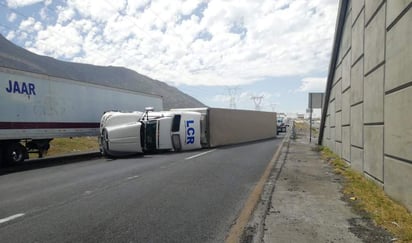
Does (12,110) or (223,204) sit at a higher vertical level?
(12,110)

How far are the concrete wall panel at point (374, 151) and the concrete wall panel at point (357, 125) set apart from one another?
57 centimetres

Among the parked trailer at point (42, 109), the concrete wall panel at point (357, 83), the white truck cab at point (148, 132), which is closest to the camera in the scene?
the concrete wall panel at point (357, 83)

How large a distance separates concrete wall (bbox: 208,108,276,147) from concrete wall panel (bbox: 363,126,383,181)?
15.9 meters

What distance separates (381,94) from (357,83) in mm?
2852

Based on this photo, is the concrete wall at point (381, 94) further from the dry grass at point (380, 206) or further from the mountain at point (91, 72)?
the mountain at point (91, 72)

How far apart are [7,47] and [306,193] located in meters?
114

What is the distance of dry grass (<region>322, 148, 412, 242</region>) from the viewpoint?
5.25m

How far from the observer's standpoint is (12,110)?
48.3 feet

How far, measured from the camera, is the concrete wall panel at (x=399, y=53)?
604cm

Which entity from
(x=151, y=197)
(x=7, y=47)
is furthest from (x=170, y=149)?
(x=7, y=47)

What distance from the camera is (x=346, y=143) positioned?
485 inches

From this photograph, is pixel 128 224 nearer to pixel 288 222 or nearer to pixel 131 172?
pixel 288 222

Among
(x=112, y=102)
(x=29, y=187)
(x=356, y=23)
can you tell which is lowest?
(x=29, y=187)

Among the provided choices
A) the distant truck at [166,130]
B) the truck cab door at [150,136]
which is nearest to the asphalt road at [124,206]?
the distant truck at [166,130]
